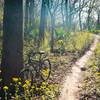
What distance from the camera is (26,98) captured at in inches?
261

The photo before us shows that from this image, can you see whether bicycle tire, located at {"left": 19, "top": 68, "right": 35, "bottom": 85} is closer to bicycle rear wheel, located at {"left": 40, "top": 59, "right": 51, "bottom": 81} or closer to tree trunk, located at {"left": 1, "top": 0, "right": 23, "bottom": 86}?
tree trunk, located at {"left": 1, "top": 0, "right": 23, "bottom": 86}

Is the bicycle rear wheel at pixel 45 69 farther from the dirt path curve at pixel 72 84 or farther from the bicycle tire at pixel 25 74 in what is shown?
the bicycle tire at pixel 25 74

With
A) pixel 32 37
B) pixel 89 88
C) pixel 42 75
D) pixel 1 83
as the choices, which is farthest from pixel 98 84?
pixel 32 37

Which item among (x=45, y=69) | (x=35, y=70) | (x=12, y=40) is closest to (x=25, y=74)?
(x=12, y=40)

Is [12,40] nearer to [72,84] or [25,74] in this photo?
[25,74]

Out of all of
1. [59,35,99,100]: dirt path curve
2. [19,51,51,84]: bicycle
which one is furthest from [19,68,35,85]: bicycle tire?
[59,35,99,100]: dirt path curve

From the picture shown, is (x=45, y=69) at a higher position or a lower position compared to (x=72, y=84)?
higher

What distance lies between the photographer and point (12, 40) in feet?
26.0

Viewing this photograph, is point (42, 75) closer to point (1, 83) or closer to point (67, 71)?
point (1, 83)

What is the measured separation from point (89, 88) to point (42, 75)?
1.58 meters

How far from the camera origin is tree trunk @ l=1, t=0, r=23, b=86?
25.6 ft

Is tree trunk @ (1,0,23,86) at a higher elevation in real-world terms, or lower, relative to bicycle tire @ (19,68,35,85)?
higher

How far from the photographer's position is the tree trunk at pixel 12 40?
7.79 m

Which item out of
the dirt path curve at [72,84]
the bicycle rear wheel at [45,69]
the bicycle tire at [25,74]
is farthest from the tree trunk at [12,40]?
the dirt path curve at [72,84]
